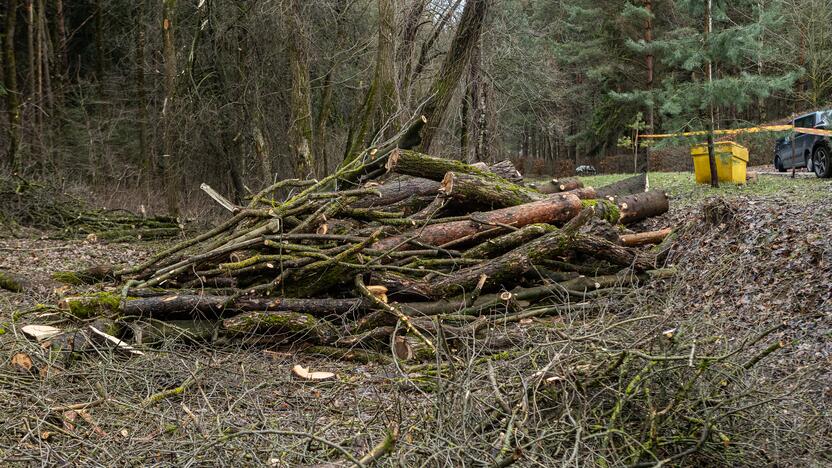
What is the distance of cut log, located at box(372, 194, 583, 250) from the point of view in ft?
25.1

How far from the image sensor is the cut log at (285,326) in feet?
20.8

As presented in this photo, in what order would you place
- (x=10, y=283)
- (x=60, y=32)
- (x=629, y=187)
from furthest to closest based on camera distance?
(x=60, y=32)
(x=629, y=187)
(x=10, y=283)

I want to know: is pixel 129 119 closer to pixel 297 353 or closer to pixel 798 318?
pixel 297 353

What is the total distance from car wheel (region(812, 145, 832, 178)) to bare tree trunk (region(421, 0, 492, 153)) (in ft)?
24.2

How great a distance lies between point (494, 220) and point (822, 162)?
986 cm

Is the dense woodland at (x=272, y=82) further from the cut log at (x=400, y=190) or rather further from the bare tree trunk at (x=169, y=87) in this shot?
the cut log at (x=400, y=190)

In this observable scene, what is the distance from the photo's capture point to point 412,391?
4.74m

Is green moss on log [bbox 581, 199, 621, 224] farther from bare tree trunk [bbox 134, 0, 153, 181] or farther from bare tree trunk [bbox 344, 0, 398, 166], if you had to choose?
bare tree trunk [bbox 134, 0, 153, 181]

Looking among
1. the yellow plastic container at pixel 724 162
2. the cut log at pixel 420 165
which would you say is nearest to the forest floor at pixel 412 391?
the cut log at pixel 420 165

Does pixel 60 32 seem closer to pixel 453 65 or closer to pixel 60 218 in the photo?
pixel 60 218

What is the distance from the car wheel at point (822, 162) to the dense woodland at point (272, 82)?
161cm

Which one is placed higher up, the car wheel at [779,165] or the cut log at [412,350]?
the car wheel at [779,165]

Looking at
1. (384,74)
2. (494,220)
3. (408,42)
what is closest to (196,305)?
(494,220)

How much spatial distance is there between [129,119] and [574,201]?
15.9 metres
